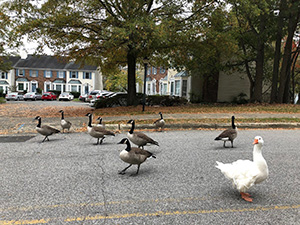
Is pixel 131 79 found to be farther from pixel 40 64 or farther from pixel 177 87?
pixel 40 64

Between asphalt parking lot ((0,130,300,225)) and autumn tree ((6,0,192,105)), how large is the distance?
353 inches

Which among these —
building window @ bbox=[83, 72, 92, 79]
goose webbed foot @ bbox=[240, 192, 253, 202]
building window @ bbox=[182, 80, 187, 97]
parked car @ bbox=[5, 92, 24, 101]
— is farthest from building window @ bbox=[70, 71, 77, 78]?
goose webbed foot @ bbox=[240, 192, 253, 202]

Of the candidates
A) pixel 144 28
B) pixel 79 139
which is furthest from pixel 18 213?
pixel 144 28

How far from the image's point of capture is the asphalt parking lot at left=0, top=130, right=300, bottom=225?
3545 millimetres

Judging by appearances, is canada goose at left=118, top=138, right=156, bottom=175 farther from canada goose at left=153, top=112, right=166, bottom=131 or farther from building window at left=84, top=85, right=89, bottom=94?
building window at left=84, top=85, right=89, bottom=94

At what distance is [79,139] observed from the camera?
30.9 feet

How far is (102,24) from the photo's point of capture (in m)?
18.3

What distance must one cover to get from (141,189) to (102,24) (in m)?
15.9

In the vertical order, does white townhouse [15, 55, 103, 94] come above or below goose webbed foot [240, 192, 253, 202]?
above

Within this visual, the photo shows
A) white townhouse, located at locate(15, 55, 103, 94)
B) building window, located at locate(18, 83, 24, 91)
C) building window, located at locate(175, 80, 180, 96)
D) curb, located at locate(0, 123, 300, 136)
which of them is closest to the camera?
curb, located at locate(0, 123, 300, 136)

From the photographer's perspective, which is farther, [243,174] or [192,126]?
[192,126]

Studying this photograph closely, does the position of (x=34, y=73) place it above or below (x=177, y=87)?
above

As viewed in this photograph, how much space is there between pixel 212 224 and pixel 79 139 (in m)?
6.92

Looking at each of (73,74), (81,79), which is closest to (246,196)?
(81,79)
